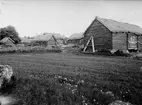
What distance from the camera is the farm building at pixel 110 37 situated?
95.1 feet

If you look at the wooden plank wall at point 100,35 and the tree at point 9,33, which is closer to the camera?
the wooden plank wall at point 100,35

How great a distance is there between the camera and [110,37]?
2880cm

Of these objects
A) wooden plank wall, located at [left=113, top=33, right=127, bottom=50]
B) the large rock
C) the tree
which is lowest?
the large rock

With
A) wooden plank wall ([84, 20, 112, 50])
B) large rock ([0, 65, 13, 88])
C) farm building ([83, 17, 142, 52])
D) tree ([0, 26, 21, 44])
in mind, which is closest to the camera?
large rock ([0, 65, 13, 88])

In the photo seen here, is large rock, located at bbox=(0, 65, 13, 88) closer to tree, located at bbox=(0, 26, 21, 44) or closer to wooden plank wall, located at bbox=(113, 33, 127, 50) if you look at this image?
wooden plank wall, located at bbox=(113, 33, 127, 50)

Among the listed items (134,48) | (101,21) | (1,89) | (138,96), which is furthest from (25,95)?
(134,48)

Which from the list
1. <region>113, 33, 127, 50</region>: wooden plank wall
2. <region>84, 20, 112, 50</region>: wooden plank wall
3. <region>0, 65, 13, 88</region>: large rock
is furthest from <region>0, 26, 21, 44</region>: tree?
<region>0, 65, 13, 88</region>: large rock

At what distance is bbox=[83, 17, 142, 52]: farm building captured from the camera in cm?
2898

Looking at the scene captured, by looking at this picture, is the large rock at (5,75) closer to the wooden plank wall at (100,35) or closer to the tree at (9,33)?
the wooden plank wall at (100,35)

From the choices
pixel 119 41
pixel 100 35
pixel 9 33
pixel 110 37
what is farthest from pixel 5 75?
pixel 9 33

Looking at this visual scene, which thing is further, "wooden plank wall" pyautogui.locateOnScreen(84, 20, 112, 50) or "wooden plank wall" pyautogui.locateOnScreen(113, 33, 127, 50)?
"wooden plank wall" pyautogui.locateOnScreen(84, 20, 112, 50)

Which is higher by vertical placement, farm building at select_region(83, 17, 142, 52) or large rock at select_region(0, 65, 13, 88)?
farm building at select_region(83, 17, 142, 52)

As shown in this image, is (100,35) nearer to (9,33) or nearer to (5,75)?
(5,75)

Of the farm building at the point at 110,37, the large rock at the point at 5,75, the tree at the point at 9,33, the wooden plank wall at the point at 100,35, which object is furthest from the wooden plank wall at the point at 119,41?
the tree at the point at 9,33
